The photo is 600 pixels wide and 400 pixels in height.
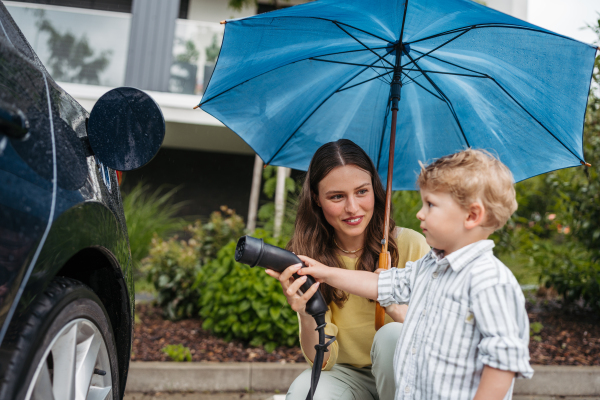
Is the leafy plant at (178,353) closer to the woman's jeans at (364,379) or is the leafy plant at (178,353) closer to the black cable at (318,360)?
the woman's jeans at (364,379)

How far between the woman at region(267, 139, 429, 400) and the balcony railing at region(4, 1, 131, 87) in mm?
6935

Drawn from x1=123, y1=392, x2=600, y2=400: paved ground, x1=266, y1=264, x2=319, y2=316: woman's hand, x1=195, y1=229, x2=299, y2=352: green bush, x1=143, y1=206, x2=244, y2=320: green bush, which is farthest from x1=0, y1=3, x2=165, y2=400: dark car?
x1=143, y1=206, x2=244, y2=320: green bush

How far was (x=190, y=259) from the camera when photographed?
4406 mm

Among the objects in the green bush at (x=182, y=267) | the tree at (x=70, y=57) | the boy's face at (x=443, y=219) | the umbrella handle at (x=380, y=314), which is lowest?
the green bush at (x=182, y=267)

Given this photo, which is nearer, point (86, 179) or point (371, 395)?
point (86, 179)

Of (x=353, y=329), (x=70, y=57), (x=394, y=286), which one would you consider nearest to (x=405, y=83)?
(x=394, y=286)

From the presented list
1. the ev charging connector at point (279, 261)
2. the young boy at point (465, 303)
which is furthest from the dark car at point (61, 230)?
the young boy at point (465, 303)

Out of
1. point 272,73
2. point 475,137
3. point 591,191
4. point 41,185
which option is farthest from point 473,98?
point 591,191

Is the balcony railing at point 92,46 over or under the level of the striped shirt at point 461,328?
over

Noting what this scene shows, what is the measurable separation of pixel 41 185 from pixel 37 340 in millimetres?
342

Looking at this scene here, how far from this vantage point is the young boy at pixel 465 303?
47.4 inches

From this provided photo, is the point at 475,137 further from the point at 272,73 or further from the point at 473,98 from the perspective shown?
the point at 272,73

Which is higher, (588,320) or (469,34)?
(469,34)

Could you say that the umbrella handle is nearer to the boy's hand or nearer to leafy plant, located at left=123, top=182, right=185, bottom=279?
the boy's hand
